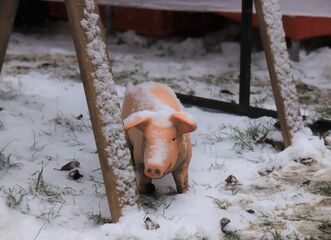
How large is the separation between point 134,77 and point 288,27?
1.37 m

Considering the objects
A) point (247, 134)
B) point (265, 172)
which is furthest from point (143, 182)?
point (247, 134)

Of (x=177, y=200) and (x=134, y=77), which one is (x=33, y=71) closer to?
(x=134, y=77)

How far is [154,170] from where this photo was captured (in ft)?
7.22

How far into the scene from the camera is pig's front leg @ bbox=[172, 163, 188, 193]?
8.09 feet

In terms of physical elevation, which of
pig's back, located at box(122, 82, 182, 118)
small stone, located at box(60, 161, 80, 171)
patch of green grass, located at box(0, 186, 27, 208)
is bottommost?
small stone, located at box(60, 161, 80, 171)

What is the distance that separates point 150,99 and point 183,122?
0.32 m

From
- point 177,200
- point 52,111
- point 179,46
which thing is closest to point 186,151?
point 177,200

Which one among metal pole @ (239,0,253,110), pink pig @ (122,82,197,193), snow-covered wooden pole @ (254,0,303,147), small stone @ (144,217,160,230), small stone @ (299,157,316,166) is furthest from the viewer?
metal pole @ (239,0,253,110)

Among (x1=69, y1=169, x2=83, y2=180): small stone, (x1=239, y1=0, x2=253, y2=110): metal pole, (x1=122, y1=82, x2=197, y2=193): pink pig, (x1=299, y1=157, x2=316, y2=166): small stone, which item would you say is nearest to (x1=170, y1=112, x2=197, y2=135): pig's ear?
(x1=122, y1=82, x2=197, y2=193): pink pig

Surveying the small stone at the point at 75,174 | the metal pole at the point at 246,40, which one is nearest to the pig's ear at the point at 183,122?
the small stone at the point at 75,174

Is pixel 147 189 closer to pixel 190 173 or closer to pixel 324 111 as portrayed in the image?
pixel 190 173

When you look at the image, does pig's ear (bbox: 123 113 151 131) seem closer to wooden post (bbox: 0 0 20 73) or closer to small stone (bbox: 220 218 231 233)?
small stone (bbox: 220 218 231 233)

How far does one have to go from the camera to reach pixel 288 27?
16.4 feet

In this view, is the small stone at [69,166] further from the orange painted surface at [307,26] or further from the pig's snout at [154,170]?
the orange painted surface at [307,26]
